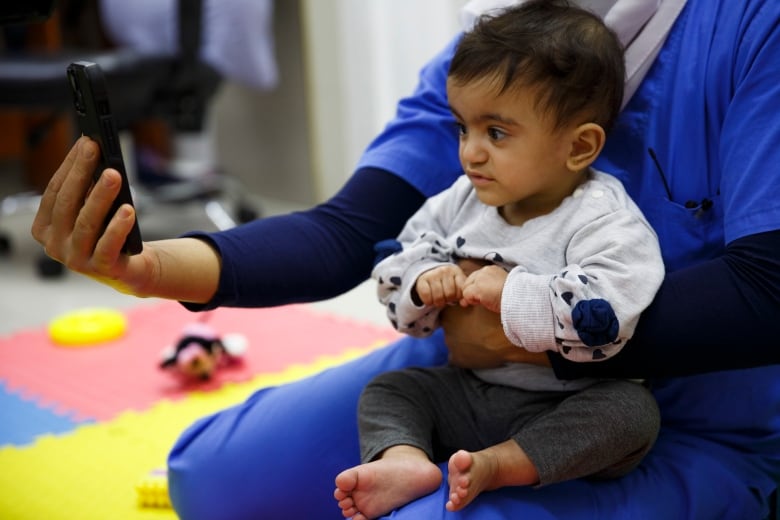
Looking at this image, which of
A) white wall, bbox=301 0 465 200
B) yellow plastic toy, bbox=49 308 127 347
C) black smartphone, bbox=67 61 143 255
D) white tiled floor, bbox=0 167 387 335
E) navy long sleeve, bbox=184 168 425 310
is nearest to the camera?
black smartphone, bbox=67 61 143 255

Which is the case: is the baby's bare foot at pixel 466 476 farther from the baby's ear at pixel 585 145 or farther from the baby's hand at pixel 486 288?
the baby's ear at pixel 585 145

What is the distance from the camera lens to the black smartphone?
842 millimetres

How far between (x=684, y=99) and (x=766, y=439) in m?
0.37

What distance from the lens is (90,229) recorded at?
0.87 meters

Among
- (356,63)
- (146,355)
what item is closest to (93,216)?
(146,355)

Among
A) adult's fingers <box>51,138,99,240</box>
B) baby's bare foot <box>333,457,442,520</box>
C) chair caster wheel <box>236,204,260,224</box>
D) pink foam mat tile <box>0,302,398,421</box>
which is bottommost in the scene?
chair caster wheel <box>236,204,260,224</box>

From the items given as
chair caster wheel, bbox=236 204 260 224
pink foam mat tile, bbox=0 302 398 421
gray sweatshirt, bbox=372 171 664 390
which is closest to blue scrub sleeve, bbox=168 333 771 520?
gray sweatshirt, bbox=372 171 664 390

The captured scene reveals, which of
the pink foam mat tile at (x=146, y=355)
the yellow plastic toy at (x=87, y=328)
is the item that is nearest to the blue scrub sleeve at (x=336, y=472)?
the pink foam mat tile at (x=146, y=355)

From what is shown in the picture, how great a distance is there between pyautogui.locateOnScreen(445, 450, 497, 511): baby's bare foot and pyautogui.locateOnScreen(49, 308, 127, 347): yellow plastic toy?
1.46 meters

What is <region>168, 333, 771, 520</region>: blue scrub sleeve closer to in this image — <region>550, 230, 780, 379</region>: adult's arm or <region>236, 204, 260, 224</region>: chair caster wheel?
<region>550, 230, 780, 379</region>: adult's arm

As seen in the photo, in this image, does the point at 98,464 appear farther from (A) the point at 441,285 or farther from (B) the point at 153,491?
(A) the point at 441,285

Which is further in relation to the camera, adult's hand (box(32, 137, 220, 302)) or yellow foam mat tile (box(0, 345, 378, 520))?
yellow foam mat tile (box(0, 345, 378, 520))

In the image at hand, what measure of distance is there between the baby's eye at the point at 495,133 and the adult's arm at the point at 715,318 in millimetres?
217

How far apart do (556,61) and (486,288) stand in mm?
228
